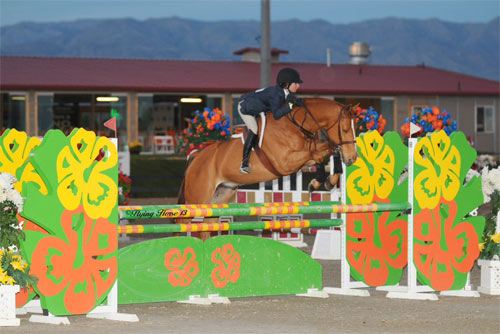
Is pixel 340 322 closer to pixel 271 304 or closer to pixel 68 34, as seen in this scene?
pixel 271 304

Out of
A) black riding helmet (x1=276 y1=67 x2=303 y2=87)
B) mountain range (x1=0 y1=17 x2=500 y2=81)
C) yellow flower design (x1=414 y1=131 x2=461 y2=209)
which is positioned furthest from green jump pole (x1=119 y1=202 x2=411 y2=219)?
mountain range (x1=0 y1=17 x2=500 y2=81)

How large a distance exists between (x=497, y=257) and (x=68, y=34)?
192 metres

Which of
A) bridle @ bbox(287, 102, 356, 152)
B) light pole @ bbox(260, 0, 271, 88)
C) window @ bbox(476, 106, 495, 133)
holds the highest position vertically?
light pole @ bbox(260, 0, 271, 88)

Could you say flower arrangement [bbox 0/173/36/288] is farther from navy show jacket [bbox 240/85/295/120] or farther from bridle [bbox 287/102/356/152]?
bridle [bbox 287/102/356/152]

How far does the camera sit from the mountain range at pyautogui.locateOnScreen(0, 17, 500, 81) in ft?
561

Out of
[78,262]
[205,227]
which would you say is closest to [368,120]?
[205,227]

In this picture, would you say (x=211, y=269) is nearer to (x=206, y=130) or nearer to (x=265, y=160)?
(x=265, y=160)

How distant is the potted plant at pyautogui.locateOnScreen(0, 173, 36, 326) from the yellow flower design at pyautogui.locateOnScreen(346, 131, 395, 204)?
301cm

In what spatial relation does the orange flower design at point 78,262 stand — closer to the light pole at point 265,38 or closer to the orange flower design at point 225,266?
the orange flower design at point 225,266

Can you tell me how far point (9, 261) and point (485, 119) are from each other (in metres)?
29.9

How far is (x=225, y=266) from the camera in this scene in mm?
7691

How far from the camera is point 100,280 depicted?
6863 millimetres

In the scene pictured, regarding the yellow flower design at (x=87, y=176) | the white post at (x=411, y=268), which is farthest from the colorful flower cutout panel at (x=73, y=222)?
the white post at (x=411, y=268)

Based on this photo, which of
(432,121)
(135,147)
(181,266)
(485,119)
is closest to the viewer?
(181,266)
